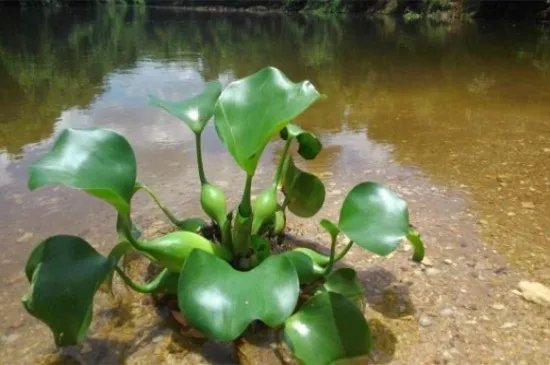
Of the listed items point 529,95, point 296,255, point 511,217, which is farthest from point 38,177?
point 529,95

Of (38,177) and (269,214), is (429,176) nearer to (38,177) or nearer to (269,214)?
(269,214)

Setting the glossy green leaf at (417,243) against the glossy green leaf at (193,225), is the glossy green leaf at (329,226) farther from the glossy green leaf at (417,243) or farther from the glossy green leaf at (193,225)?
Result: the glossy green leaf at (193,225)

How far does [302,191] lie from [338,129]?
1567 mm

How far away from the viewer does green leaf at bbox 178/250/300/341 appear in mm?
871

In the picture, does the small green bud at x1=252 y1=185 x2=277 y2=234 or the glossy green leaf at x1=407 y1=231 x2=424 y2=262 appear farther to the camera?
the small green bud at x1=252 y1=185 x2=277 y2=234

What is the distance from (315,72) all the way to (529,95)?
79.5 inches

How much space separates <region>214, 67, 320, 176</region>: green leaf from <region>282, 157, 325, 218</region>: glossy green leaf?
30 centimetres

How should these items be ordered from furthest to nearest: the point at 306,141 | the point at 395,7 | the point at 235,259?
the point at 395,7 < the point at 306,141 < the point at 235,259

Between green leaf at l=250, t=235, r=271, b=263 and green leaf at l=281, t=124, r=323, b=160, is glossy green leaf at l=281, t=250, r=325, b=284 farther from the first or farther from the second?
green leaf at l=281, t=124, r=323, b=160

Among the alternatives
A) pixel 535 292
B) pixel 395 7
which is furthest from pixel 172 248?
pixel 395 7

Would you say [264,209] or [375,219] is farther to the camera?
[264,209]

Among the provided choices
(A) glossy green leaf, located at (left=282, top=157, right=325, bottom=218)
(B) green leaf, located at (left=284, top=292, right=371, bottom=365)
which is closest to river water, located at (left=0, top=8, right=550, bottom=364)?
(A) glossy green leaf, located at (left=282, top=157, right=325, bottom=218)

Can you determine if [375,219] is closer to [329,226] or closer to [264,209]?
[329,226]

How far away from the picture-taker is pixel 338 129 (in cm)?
292
